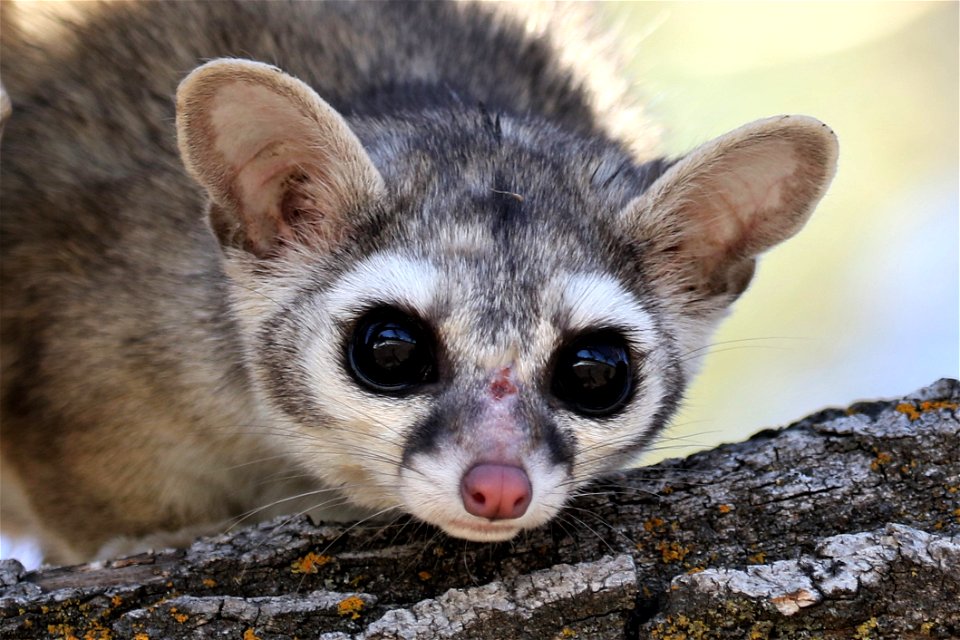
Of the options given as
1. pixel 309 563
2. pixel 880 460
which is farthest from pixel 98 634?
pixel 880 460

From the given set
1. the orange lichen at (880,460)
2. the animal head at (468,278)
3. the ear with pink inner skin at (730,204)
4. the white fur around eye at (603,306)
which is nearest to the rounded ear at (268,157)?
the animal head at (468,278)

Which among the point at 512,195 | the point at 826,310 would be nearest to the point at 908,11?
the point at 826,310

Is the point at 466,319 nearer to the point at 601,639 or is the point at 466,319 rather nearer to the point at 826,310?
the point at 601,639

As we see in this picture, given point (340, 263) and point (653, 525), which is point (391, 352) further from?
point (653, 525)

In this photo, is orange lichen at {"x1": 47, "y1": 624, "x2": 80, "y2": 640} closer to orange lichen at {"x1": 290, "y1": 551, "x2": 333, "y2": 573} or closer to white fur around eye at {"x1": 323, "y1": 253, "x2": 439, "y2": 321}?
orange lichen at {"x1": 290, "y1": 551, "x2": 333, "y2": 573}

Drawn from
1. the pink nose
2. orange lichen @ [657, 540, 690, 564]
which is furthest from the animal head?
orange lichen @ [657, 540, 690, 564]

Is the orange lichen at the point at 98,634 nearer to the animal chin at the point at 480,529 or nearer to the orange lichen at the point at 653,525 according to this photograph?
the animal chin at the point at 480,529
